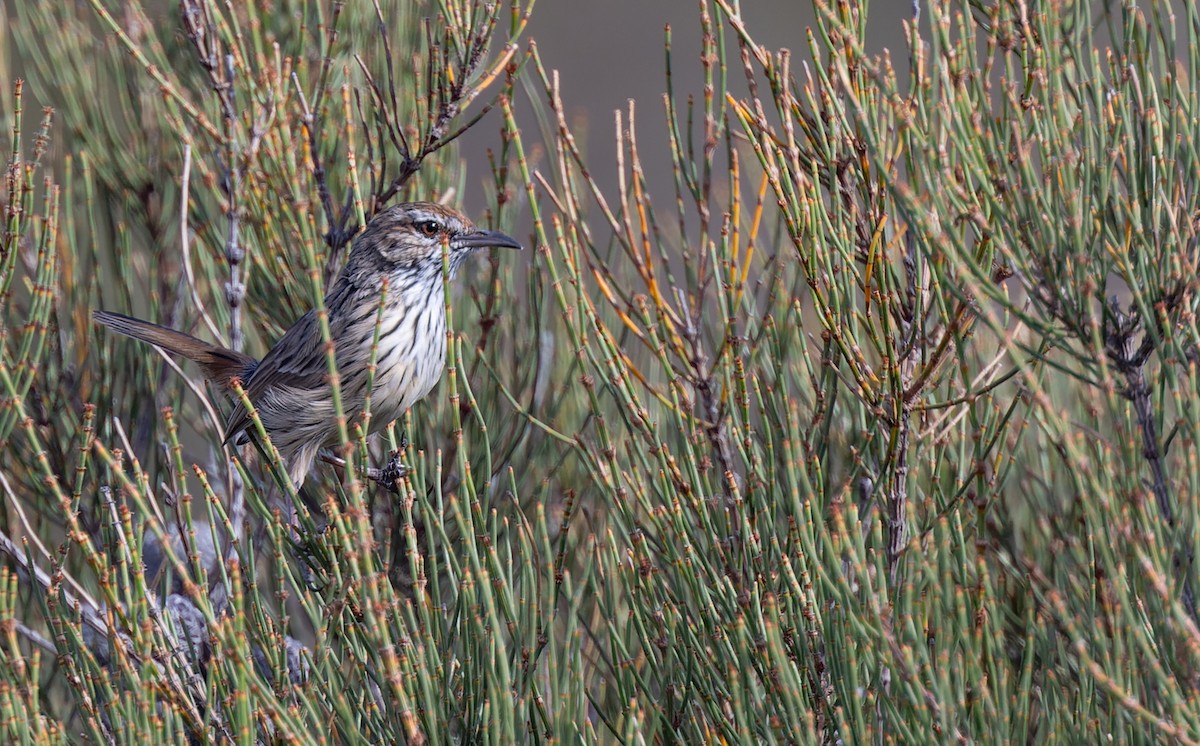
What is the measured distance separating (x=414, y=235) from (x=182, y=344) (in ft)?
3.08

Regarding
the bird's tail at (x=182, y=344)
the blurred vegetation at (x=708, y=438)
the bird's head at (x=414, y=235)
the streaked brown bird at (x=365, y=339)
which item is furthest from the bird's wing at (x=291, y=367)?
the bird's head at (x=414, y=235)

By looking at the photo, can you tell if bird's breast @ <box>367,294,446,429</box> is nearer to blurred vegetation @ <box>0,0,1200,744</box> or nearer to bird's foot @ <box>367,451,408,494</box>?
bird's foot @ <box>367,451,408,494</box>

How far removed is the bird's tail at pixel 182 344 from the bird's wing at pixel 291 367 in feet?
0.37

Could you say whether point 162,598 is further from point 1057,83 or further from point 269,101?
point 1057,83

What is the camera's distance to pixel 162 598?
3.32 m

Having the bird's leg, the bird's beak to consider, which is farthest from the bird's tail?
the bird's beak

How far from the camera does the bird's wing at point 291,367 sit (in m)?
4.00

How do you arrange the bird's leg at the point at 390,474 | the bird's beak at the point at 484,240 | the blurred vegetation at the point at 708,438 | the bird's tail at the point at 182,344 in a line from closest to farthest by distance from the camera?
the blurred vegetation at the point at 708,438 < the bird's leg at the point at 390,474 < the bird's beak at the point at 484,240 < the bird's tail at the point at 182,344

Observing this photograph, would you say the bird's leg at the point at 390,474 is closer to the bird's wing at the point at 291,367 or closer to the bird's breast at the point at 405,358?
the bird's breast at the point at 405,358

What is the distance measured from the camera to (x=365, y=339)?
4.10 metres

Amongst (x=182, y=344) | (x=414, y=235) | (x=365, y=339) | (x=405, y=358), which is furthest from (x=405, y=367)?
(x=182, y=344)

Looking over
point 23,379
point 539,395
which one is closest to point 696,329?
point 539,395

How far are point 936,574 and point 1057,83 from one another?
1039 millimetres

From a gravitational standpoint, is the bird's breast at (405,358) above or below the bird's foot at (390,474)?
above
